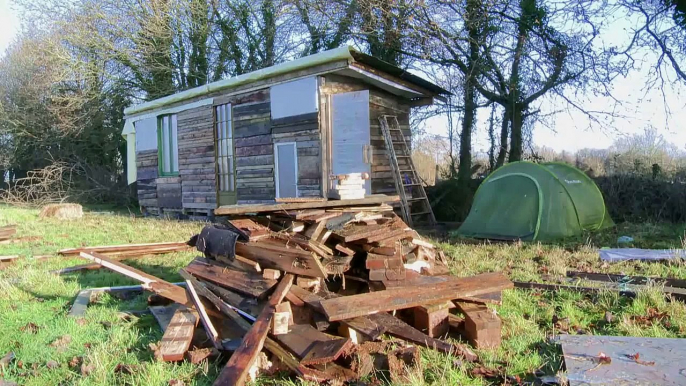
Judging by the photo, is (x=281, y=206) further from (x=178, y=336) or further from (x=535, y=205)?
(x=535, y=205)

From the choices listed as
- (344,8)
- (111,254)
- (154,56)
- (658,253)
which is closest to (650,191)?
(658,253)

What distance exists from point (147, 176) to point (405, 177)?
8.94m

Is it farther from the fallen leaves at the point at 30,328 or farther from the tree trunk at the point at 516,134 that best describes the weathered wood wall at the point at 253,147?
the fallen leaves at the point at 30,328

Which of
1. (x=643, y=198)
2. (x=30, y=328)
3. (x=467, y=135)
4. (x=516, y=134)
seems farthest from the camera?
(x=467, y=135)

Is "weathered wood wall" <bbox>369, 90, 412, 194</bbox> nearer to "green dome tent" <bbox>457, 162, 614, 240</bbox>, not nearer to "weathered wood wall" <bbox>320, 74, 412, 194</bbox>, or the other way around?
"weathered wood wall" <bbox>320, 74, 412, 194</bbox>

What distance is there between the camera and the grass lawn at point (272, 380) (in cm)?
322

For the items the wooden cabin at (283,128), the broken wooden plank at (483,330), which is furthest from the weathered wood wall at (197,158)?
the broken wooden plank at (483,330)

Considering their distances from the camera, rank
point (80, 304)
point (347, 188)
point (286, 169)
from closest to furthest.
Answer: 1. point (80, 304)
2. point (347, 188)
3. point (286, 169)

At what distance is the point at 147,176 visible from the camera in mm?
15938

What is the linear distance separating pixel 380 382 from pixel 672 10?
11.8 m

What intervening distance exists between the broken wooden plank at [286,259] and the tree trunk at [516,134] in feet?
32.9

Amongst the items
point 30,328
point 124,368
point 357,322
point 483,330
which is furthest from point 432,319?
point 30,328

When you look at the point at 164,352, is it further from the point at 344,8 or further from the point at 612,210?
the point at 344,8

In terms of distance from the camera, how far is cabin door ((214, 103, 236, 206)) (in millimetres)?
12766
